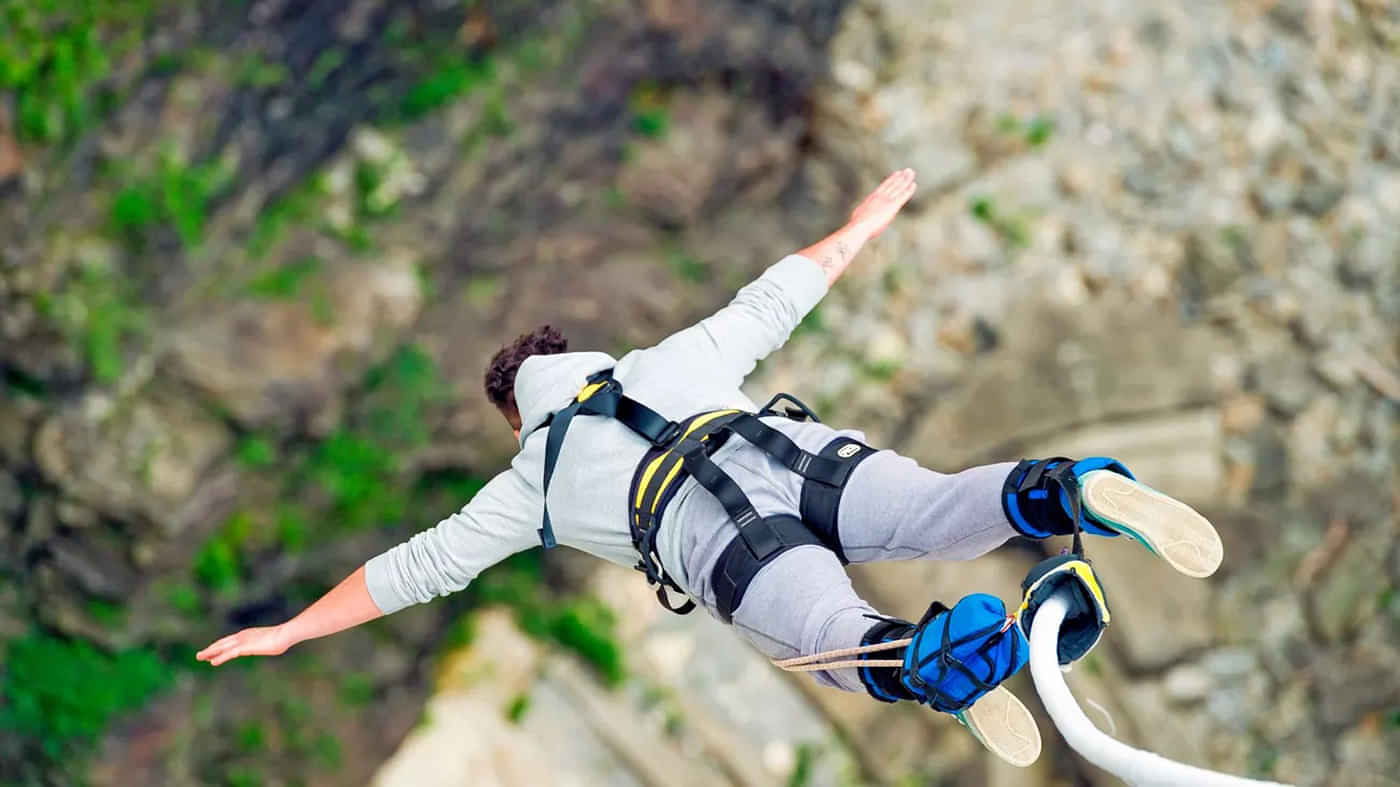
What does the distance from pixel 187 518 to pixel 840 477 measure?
147 inches

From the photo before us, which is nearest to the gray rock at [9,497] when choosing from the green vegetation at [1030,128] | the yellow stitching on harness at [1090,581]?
the yellow stitching on harness at [1090,581]


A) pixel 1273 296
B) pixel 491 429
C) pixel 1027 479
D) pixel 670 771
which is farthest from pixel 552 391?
pixel 1273 296

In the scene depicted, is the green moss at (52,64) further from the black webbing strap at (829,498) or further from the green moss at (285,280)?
the black webbing strap at (829,498)

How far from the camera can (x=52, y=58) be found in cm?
509

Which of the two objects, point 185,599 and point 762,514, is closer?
point 762,514

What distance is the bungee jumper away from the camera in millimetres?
2664

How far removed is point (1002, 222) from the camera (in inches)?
321

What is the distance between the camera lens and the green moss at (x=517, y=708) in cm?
707

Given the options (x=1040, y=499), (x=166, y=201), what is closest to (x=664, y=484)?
(x=1040, y=499)

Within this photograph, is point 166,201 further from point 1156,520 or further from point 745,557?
point 1156,520

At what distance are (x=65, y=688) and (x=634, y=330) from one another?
10.5 ft

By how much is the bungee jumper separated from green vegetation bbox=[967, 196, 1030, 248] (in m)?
4.77

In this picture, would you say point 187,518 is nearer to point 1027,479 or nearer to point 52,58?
point 52,58

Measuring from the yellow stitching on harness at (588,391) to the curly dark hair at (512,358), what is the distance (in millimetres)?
301
